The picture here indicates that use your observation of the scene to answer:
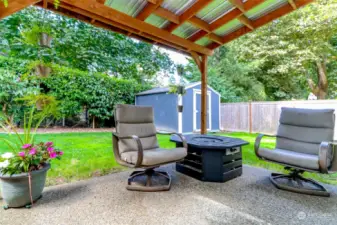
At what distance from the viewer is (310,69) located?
413 inches

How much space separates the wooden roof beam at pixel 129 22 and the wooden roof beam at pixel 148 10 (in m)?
0.08

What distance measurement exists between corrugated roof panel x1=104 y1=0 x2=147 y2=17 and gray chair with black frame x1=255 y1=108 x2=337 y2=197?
263 cm

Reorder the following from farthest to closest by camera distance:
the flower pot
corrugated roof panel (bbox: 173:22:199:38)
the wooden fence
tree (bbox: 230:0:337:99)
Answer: tree (bbox: 230:0:337:99) < the wooden fence < corrugated roof panel (bbox: 173:22:199:38) < the flower pot

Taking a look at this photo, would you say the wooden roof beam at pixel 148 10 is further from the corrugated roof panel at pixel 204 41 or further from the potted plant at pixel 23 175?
the potted plant at pixel 23 175

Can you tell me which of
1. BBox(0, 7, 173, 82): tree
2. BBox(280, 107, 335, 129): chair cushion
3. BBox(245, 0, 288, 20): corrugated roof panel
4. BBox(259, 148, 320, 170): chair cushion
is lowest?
BBox(259, 148, 320, 170): chair cushion

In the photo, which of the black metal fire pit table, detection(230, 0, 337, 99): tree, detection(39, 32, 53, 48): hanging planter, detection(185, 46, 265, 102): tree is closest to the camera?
detection(39, 32, 53, 48): hanging planter

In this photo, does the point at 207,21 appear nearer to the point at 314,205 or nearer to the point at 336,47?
the point at 314,205

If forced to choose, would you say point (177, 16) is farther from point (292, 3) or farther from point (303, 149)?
point (303, 149)

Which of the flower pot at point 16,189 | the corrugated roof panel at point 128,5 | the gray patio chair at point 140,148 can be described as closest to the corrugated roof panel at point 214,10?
the corrugated roof panel at point 128,5

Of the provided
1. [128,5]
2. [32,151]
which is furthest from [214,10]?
[32,151]

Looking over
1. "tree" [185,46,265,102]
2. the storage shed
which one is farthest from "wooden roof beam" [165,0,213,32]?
"tree" [185,46,265,102]

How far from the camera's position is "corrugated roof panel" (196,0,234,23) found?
2857 mm

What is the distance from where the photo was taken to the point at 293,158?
2.23 metres

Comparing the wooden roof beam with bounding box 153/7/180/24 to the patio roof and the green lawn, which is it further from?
the green lawn
